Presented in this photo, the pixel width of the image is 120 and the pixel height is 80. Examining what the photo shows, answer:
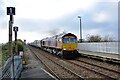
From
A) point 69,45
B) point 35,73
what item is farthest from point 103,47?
point 35,73

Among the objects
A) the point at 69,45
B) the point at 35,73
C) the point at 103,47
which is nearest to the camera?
the point at 35,73

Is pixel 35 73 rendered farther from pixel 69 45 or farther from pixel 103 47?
pixel 69 45

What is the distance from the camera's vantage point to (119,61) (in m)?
21.9

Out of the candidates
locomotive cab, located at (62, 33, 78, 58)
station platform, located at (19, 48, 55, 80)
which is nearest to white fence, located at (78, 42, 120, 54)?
locomotive cab, located at (62, 33, 78, 58)

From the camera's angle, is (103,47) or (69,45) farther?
(69,45)

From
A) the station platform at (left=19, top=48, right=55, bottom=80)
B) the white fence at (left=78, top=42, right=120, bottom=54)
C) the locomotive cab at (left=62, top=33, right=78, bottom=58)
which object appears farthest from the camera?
the locomotive cab at (left=62, top=33, right=78, bottom=58)

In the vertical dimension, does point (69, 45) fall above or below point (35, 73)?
above

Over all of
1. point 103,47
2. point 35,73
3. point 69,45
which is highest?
point 69,45

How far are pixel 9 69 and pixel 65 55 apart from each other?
65.1 ft

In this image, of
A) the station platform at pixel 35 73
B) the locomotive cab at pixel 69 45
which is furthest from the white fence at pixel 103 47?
the station platform at pixel 35 73

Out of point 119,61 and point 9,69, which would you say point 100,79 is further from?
point 119,61

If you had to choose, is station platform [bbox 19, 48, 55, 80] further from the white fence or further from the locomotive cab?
the locomotive cab

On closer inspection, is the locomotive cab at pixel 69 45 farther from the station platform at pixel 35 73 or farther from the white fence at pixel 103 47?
the station platform at pixel 35 73

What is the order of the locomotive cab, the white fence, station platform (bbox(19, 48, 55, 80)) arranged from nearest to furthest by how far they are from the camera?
station platform (bbox(19, 48, 55, 80)), the white fence, the locomotive cab
